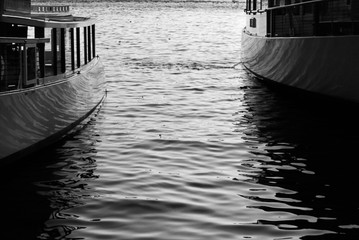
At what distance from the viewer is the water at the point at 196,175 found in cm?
757

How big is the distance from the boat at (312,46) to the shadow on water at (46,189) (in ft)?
16.5

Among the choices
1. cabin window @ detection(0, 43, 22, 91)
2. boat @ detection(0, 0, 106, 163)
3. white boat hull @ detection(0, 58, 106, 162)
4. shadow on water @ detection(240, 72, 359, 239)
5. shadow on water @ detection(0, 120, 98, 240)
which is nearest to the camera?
shadow on water @ detection(0, 120, 98, 240)

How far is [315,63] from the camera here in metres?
15.1

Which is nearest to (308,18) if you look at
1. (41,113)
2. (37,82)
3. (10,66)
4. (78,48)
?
(78,48)

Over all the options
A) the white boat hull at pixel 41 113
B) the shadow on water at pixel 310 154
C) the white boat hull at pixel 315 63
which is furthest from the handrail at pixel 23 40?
the white boat hull at pixel 315 63

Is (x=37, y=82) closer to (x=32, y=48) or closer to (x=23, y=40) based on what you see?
(x=32, y=48)

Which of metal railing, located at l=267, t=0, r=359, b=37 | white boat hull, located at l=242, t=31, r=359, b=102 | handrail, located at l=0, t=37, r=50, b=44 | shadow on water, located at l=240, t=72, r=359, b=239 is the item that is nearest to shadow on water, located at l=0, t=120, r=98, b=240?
handrail, located at l=0, t=37, r=50, b=44

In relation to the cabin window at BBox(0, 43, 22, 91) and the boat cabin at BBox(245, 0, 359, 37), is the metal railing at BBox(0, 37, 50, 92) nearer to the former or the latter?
the cabin window at BBox(0, 43, 22, 91)

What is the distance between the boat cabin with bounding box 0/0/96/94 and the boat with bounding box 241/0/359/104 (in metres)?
4.93

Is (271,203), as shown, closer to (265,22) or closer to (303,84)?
(303,84)

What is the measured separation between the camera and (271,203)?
8469 mm

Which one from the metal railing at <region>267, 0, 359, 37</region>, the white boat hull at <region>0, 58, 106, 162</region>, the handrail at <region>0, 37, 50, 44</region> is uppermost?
the metal railing at <region>267, 0, 359, 37</region>

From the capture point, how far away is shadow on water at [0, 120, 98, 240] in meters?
7.48

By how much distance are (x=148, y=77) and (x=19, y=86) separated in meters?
13.4
